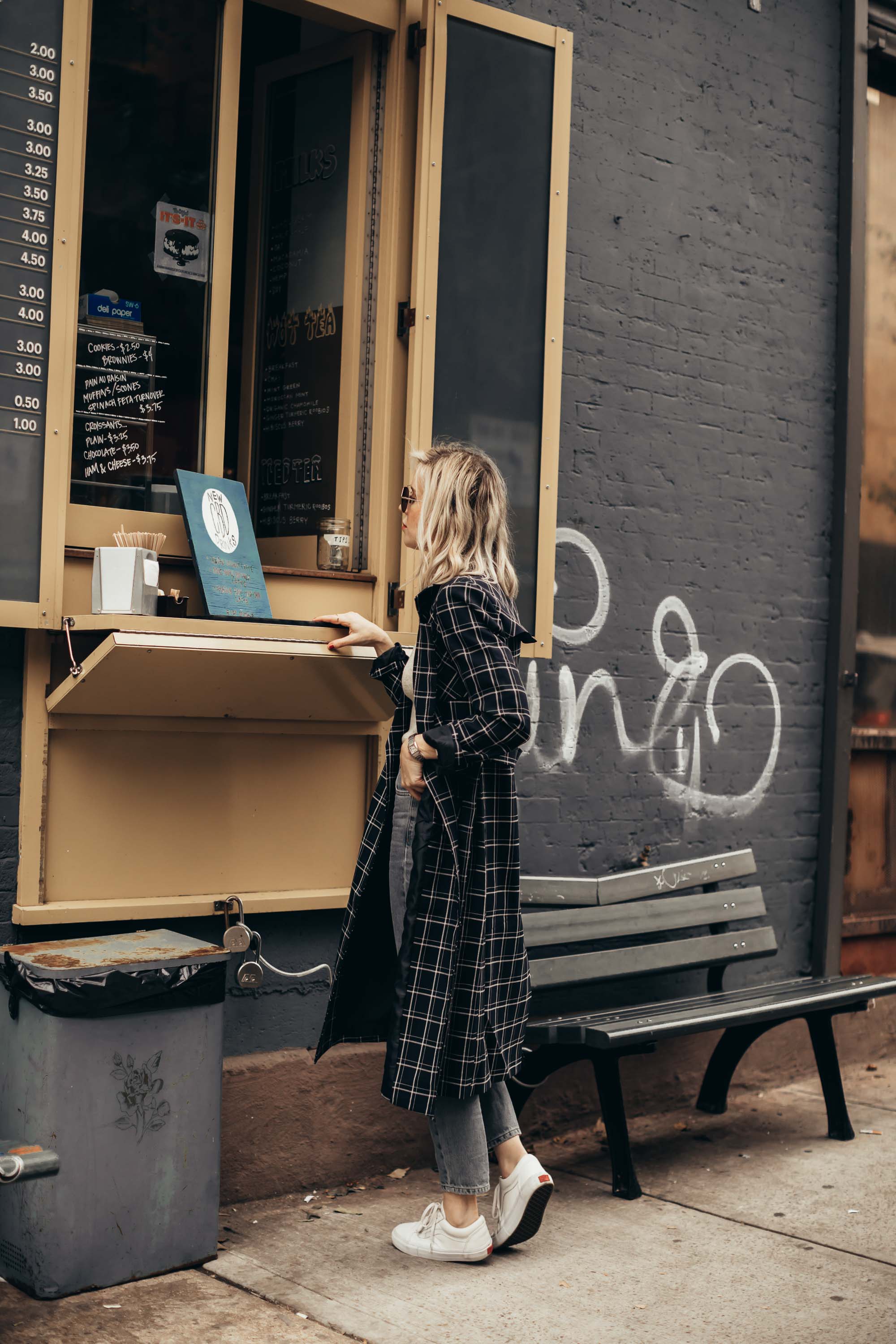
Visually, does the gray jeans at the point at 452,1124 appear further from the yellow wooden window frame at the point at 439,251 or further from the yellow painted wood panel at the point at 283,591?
the yellow wooden window frame at the point at 439,251

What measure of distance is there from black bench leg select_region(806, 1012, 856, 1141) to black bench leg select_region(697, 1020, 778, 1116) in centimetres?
17

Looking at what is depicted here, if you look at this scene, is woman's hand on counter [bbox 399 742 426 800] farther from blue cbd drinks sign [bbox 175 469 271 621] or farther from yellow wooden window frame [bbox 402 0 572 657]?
yellow wooden window frame [bbox 402 0 572 657]

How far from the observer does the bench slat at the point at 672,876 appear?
4754 millimetres

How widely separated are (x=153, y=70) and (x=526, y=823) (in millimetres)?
2672

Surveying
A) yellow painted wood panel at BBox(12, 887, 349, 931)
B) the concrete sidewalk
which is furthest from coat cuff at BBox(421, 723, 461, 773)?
the concrete sidewalk

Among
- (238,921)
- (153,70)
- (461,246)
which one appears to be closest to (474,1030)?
(238,921)

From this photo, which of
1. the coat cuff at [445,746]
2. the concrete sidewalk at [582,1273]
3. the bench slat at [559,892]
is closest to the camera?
the concrete sidewalk at [582,1273]

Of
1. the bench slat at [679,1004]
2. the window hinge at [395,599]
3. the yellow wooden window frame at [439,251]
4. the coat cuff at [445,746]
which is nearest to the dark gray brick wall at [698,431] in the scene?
the yellow wooden window frame at [439,251]

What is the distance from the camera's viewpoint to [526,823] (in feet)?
16.0

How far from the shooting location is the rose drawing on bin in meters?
3.27

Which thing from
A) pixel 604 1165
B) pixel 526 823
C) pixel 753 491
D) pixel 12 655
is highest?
pixel 753 491

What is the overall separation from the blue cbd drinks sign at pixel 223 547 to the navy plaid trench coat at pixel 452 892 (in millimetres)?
553

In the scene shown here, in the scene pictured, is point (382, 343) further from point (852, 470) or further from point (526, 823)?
point (852, 470)

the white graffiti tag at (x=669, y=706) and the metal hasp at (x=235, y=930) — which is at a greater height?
the white graffiti tag at (x=669, y=706)
